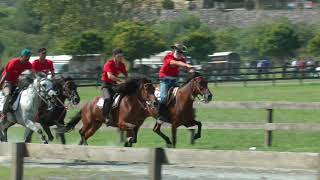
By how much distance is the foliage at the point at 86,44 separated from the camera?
7344cm

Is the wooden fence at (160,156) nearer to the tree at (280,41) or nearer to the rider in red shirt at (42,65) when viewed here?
the rider in red shirt at (42,65)

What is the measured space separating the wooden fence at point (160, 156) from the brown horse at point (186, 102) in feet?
27.8

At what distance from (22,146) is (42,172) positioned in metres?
3.23

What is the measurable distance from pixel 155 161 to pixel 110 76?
29.5ft

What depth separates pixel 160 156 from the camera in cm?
1027

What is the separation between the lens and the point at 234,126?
20.4 meters

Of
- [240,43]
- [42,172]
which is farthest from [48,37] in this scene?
[42,172]

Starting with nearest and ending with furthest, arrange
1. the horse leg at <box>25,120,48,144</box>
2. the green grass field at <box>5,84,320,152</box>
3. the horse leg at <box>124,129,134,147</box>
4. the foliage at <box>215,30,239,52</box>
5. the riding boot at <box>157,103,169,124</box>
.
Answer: the horse leg at <box>25,120,48,144</box> → the horse leg at <box>124,129,134,147</box> → the riding boot at <box>157,103,169,124</box> → the green grass field at <box>5,84,320,152</box> → the foliage at <box>215,30,239,52</box>

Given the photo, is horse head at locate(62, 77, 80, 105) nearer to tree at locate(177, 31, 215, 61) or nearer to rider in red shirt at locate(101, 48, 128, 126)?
rider in red shirt at locate(101, 48, 128, 126)

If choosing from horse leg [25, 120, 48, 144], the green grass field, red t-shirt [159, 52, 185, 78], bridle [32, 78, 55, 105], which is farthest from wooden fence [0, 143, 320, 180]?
red t-shirt [159, 52, 185, 78]

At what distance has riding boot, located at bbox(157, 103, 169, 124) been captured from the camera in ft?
64.9

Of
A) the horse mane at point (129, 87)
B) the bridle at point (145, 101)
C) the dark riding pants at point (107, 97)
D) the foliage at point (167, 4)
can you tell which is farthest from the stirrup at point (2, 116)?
the foliage at point (167, 4)

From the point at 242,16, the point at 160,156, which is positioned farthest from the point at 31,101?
the point at 242,16

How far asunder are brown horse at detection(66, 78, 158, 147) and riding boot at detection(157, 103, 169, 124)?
327 millimetres
